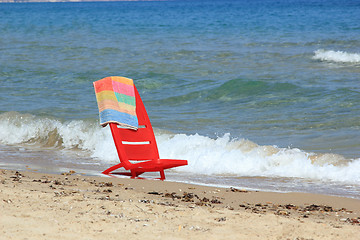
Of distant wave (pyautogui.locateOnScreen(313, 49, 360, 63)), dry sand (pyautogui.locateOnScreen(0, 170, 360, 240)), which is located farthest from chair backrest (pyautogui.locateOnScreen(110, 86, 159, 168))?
distant wave (pyautogui.locateOnScreen(313, 49, 360, 63))

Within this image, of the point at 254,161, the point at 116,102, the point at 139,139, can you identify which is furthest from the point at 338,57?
the point at 116,102

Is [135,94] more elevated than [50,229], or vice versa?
[135,94]

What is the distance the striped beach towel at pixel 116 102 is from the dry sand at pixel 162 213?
799 mm

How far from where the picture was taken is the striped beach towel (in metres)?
6.17

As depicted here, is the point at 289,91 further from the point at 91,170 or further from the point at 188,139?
the point at 91,170

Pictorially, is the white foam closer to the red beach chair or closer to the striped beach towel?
the red beach chair

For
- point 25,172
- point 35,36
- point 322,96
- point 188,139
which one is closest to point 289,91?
point 322,96

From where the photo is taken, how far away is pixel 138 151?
6.37m

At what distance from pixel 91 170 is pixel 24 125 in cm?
342

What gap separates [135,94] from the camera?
6.41m

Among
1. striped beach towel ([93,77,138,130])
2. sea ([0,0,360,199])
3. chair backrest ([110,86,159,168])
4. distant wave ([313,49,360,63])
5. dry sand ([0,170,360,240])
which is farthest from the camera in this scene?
distant wave ([313,49,360,63])

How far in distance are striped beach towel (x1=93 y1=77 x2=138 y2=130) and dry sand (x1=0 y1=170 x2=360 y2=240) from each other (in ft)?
2.62

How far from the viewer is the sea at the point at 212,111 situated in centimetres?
715

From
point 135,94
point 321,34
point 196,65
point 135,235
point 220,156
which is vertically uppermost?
point 321,34
